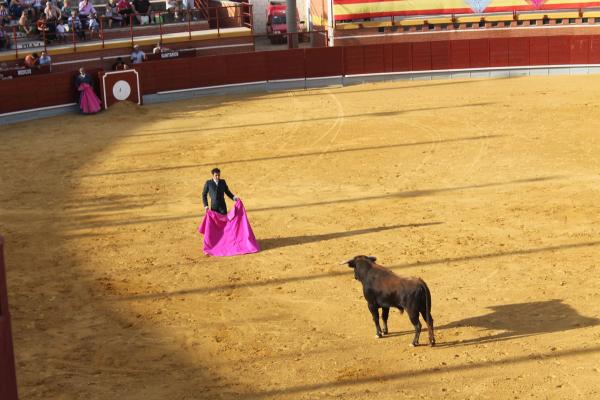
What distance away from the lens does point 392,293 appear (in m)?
11.6

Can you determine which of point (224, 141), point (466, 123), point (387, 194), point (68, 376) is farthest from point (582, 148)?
point (68, 376)

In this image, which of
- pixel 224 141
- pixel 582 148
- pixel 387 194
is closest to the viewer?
pixel 387 194

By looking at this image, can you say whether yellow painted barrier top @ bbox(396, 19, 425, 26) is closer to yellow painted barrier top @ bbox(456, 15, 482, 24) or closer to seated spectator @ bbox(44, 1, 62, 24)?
yellow painted barrier top @ bbox(456, 15, 482, 24)

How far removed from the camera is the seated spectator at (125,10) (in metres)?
35.0

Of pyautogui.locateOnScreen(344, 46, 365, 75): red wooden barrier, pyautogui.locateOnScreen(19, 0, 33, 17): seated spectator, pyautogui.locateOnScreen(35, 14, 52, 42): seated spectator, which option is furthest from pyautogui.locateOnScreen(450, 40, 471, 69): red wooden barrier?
pyautogui.locateOnScreen(19, 0, 33, 17): seated spectator

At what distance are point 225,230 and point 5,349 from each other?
7.82m

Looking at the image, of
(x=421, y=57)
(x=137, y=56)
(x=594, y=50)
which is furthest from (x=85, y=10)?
(x=594, y=50)

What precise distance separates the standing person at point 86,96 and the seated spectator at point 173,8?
24.2ft

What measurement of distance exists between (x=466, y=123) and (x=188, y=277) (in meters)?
12.2

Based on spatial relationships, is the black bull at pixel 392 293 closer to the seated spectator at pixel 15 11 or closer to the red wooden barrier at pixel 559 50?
the red wooden barrier at pixel 559 50

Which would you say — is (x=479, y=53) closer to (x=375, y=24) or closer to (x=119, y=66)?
(x=375, y=24)

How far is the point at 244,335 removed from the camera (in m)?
12.4

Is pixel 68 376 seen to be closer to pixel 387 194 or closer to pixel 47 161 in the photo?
pixel 387 194

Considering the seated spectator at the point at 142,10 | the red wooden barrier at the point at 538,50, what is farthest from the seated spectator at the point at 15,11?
the red wooden barrier at the point at 538,50
